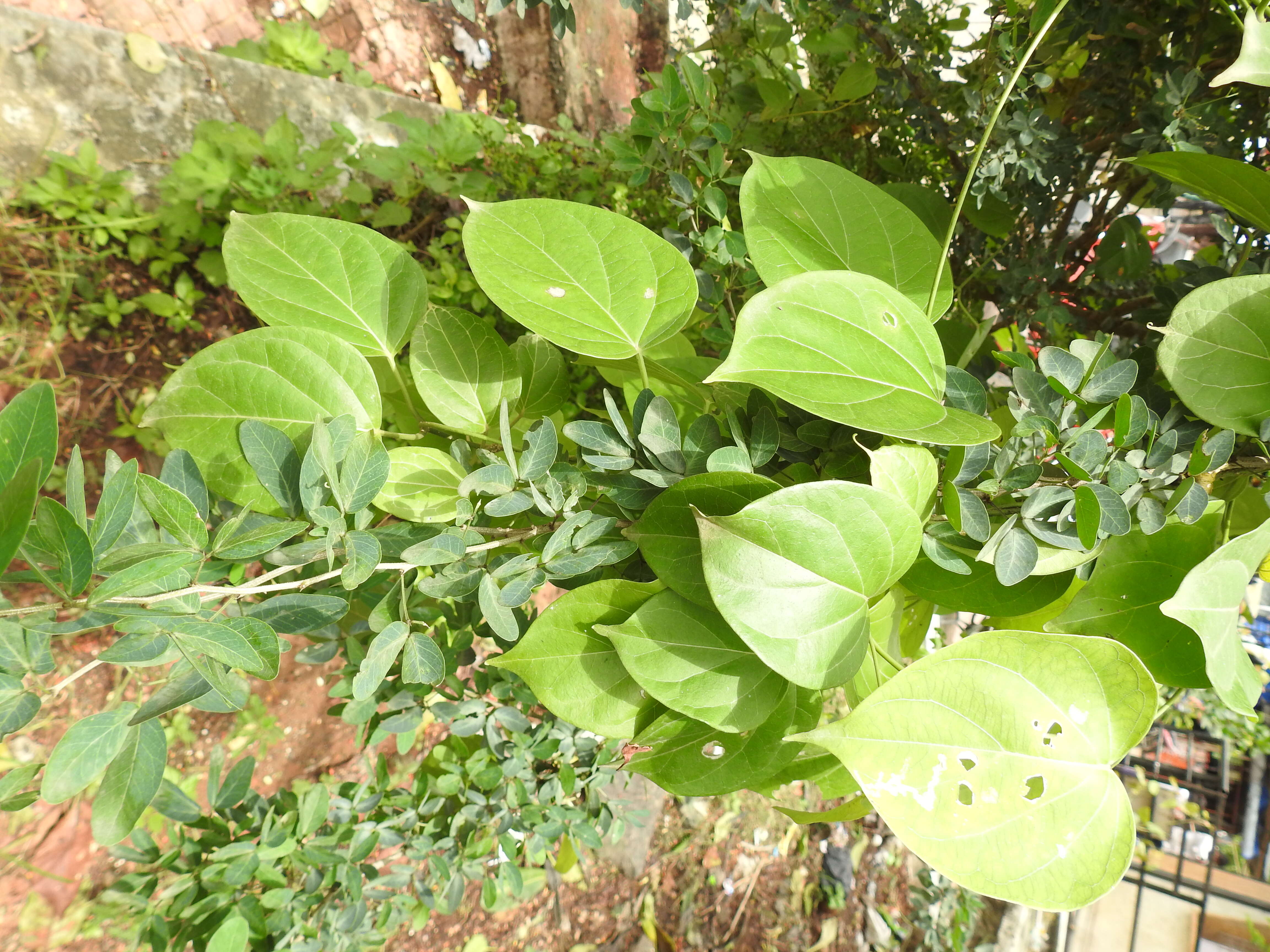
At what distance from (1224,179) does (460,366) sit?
1.72 ft

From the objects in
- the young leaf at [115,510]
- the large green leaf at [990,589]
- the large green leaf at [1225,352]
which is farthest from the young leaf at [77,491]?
the large green leaf at [1225,352]

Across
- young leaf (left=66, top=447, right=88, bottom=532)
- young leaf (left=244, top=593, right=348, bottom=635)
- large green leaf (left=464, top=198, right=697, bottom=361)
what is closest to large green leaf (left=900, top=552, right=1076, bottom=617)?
large green leaf (left=464, top=198, right=697, bottom=361)

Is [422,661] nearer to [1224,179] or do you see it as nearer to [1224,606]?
[1224,606]

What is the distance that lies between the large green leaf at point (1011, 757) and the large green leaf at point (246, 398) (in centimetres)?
36

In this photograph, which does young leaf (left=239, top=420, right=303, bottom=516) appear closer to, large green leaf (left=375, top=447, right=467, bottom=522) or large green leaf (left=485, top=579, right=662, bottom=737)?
large green leaf (left=375, top=447, right=467, bottom=522)

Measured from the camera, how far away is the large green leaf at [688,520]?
38cm

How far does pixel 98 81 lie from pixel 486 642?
1408mm

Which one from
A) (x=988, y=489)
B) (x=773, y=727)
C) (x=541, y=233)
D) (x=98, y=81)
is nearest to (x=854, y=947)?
(x=773, y=727)

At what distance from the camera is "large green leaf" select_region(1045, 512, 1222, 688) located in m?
0.44

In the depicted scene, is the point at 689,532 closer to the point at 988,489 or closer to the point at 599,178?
the point at 988,489

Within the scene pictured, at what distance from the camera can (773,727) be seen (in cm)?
46

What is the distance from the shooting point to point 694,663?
43 cm

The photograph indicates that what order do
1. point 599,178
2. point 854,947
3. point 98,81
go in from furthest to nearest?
point 854,947, point 98,81, point 599,178

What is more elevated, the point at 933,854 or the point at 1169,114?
the point at 1169,114
